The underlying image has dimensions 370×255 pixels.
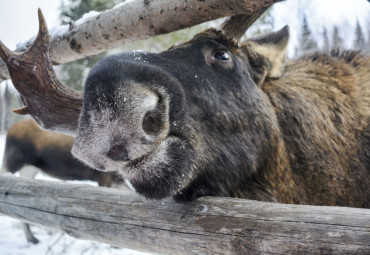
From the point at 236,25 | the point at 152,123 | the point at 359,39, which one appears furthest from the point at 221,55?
the point at 359,39

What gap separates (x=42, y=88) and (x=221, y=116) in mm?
1319

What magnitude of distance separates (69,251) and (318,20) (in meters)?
5.25

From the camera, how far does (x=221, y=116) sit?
1966mm

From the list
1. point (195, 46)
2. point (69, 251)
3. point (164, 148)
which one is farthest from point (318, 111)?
point (69, 251)

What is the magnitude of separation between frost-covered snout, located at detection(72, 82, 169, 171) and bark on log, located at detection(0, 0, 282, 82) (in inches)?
33.0

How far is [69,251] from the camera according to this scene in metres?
4.89

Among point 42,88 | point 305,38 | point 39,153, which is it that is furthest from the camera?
point 39,153

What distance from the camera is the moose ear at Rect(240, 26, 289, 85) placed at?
2.45 m

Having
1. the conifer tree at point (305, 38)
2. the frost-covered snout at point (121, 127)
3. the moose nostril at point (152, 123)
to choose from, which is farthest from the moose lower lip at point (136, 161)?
the conifer tree at point (305, 38)

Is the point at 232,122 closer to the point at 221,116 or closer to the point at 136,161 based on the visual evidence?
the point at 221,116

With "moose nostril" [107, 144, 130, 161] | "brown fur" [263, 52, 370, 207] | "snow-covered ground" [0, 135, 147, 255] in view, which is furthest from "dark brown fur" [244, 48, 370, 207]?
"snow-covered ground" [0, 135, 147, 255]

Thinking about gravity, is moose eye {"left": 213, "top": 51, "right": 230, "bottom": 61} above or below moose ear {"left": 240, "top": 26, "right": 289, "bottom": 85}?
above

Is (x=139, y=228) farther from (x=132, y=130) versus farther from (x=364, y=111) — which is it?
(x=364, y=111)

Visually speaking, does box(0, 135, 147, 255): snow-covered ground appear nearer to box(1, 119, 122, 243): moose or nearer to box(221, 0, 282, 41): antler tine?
box(1, 119, 122, 243): moose
